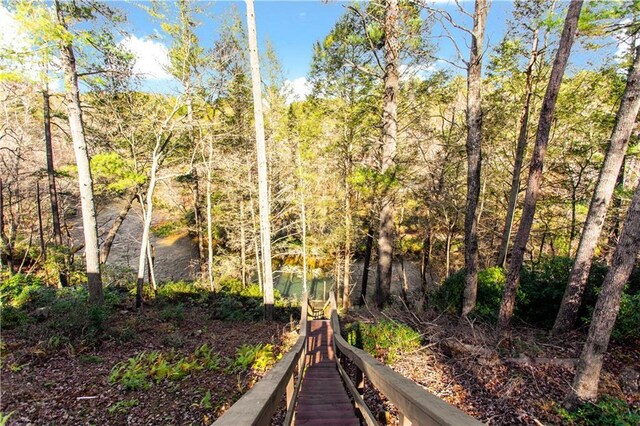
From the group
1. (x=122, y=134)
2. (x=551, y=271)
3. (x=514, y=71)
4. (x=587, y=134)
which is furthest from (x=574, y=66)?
(x=122, y=134)

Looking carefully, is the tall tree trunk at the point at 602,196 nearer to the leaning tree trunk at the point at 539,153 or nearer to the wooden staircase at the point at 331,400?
the leaning tree trunk at the point at 539,153

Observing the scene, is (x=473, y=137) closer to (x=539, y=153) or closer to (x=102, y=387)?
(x=539, y=153)

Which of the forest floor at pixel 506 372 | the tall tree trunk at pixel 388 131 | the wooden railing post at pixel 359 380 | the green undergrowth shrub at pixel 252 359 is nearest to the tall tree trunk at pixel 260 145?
the green undergrowth shrub at pixel 252 359

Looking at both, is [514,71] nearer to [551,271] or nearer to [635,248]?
[551,271]

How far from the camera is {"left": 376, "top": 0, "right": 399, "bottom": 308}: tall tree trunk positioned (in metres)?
8.45

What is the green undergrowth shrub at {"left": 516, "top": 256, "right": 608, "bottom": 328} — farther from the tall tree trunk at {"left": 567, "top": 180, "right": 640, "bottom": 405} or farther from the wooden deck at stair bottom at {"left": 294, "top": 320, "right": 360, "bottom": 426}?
the wooden deck at stair bottom at {"left": 294, "top": 320, "right": 360, "bottom": 426}

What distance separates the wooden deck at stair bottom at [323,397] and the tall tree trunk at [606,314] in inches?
121

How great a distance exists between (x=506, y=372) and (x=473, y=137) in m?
4.77

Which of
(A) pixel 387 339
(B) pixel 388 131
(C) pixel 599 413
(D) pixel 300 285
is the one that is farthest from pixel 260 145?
(D) pixel 300 285

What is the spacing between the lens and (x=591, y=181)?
12602mm

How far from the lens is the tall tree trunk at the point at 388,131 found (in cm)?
845

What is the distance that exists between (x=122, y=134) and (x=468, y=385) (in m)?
14.1

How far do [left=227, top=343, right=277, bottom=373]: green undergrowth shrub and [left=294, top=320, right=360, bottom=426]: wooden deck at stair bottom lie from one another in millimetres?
893

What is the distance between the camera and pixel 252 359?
6.13 meters
